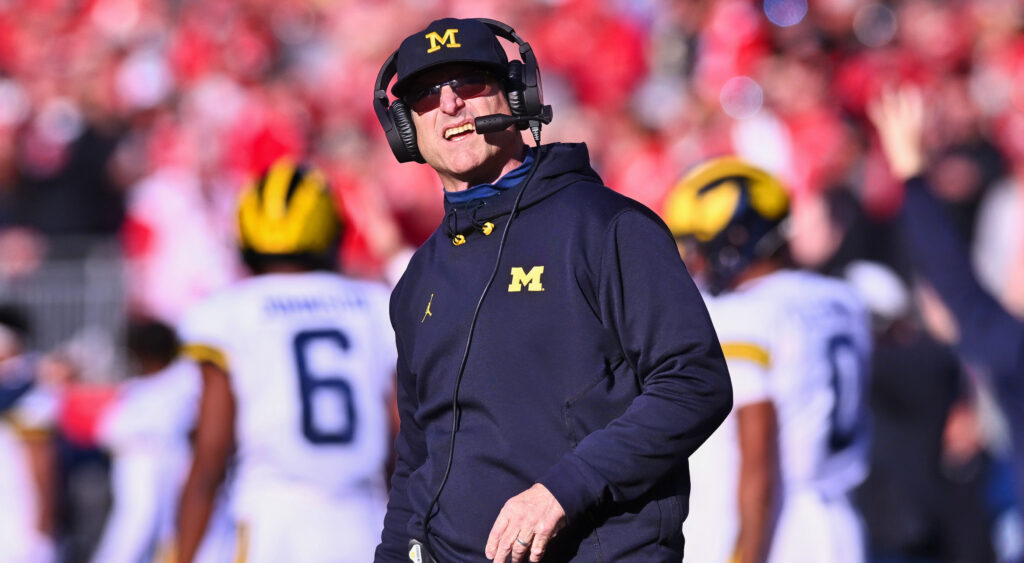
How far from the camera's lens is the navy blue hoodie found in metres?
3.12

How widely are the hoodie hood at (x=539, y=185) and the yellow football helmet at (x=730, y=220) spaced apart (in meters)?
2.43

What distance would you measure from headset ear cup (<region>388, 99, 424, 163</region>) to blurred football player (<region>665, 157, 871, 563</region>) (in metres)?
2.07

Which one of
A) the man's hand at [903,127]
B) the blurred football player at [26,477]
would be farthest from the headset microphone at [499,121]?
the blurred football player at [26,477]

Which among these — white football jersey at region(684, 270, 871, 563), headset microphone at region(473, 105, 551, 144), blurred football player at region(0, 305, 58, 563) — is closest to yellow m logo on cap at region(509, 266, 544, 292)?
headset microphone at region(473, 105, 551, 144)

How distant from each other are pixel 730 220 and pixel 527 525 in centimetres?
312

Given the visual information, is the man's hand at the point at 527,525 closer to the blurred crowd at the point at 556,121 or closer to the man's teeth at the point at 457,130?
the man's teeth at the point at 457,130

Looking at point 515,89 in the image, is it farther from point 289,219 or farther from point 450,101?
point 289,219

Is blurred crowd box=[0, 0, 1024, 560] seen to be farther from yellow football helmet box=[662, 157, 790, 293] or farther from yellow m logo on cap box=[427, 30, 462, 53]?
yellow m logo on cap box=[427, 30, 462, 53]

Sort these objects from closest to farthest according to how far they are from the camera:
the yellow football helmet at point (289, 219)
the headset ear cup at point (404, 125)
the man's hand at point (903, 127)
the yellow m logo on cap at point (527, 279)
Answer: the yellow m logo on cap at point (527, 279) → the headset ear cup at point (404, 125) → the man's hand at point (903, 127) → the yellow football helmet at point (289, 219)

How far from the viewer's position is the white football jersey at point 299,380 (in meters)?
5.63

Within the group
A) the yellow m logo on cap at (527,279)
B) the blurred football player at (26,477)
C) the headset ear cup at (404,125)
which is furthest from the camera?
the blurred football player at (26,477)

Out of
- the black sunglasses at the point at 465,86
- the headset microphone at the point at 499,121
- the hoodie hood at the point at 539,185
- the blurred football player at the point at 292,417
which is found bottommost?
the blurred football player at the point at 292,417

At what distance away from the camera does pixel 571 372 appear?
Answer: 328 centimetres

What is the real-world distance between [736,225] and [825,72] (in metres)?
6.14
